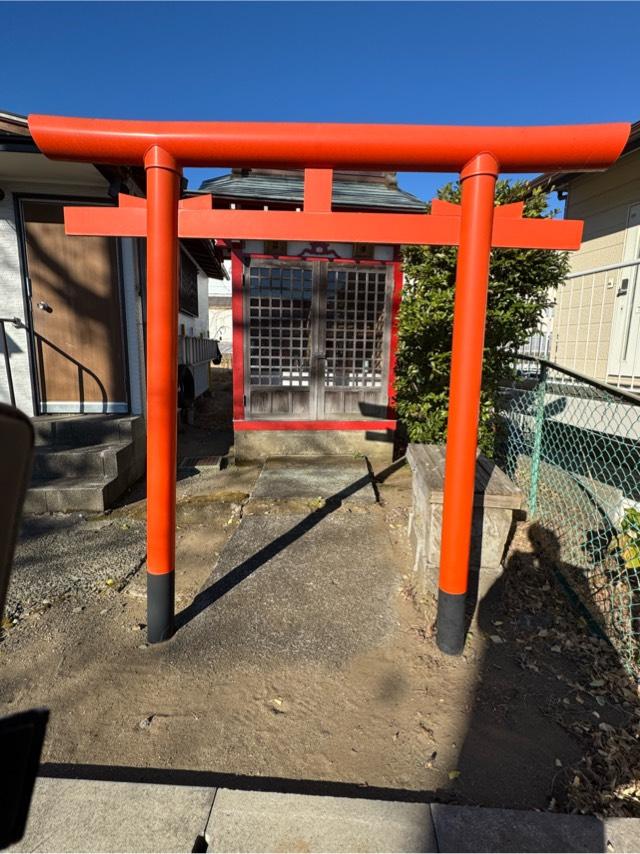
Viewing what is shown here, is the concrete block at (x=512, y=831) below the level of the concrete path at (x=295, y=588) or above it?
above

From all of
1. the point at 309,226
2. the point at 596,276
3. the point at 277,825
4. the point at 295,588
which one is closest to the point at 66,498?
the point at 295,588

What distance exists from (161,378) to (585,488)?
11.8ft

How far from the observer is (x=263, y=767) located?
1.75 m

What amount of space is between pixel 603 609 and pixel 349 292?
4.53m

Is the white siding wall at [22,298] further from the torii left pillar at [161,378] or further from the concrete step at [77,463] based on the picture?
the torii left pillar at [161,378]

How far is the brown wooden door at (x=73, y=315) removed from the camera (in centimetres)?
509

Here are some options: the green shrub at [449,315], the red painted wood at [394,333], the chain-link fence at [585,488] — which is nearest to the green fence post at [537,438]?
the chain-link fence at [585,488]

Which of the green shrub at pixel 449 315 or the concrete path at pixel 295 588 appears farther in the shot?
the green shrub at pixel 449 315

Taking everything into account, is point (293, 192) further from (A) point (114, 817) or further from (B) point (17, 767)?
(B) point (17, 767)

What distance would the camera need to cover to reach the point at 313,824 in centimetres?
145

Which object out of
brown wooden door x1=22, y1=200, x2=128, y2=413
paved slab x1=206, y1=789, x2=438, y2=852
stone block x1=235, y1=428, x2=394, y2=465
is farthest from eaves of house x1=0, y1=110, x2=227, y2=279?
paved slab x1=206, y1=789, x2=438, y2=852

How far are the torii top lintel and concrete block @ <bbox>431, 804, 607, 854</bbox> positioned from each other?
266cm

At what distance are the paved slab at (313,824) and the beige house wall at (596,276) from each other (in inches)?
229

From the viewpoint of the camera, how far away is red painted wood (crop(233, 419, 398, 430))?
20.4 feet
